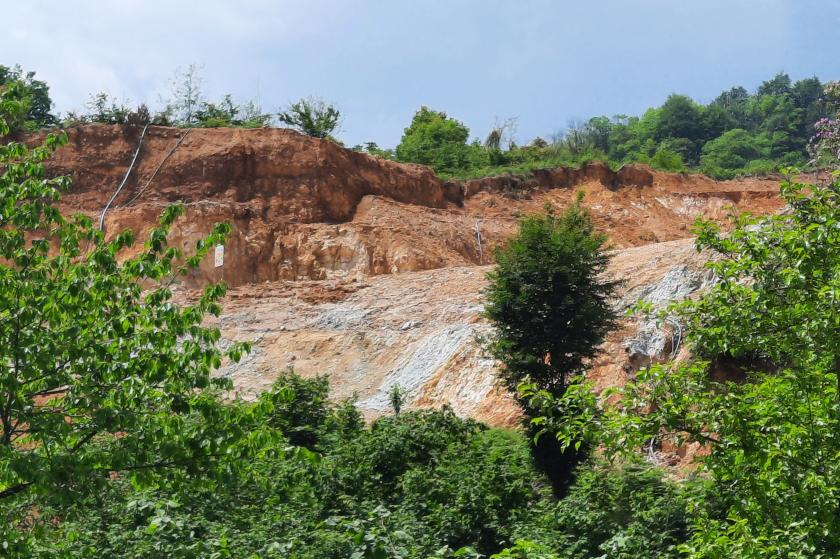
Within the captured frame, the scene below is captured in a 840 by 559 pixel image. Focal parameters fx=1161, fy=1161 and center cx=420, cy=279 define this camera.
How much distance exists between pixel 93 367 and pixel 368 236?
28989mm

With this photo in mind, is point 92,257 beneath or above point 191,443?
above

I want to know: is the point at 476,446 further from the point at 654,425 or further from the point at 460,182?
the point at 460,182

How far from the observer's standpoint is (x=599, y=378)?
25.0 m

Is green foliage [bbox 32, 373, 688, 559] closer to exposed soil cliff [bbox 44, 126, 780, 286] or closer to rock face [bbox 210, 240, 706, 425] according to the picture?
rock face [bbox 210, 240, 706, 425]

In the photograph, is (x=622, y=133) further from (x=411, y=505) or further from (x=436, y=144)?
(x=411, y=505)

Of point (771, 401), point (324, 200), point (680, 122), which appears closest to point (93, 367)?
point (771, 401)

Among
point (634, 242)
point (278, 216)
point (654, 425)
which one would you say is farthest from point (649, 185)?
point (654, 425)

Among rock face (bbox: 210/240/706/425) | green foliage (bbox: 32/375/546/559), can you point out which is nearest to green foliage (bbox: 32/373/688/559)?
green foliage (bbox: 32/375/546/559)

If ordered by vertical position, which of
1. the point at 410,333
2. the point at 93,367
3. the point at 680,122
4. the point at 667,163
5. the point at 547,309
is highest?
the point at 680,122

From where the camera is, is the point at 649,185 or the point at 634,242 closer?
the point at 634,242

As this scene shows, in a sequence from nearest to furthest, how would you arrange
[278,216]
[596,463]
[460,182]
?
[596,463], [278,216], [460,182]

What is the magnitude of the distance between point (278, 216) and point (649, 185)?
651 inches

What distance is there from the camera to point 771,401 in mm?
10016

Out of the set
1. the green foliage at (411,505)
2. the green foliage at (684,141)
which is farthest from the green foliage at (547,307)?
the green foliage at (684,141)
